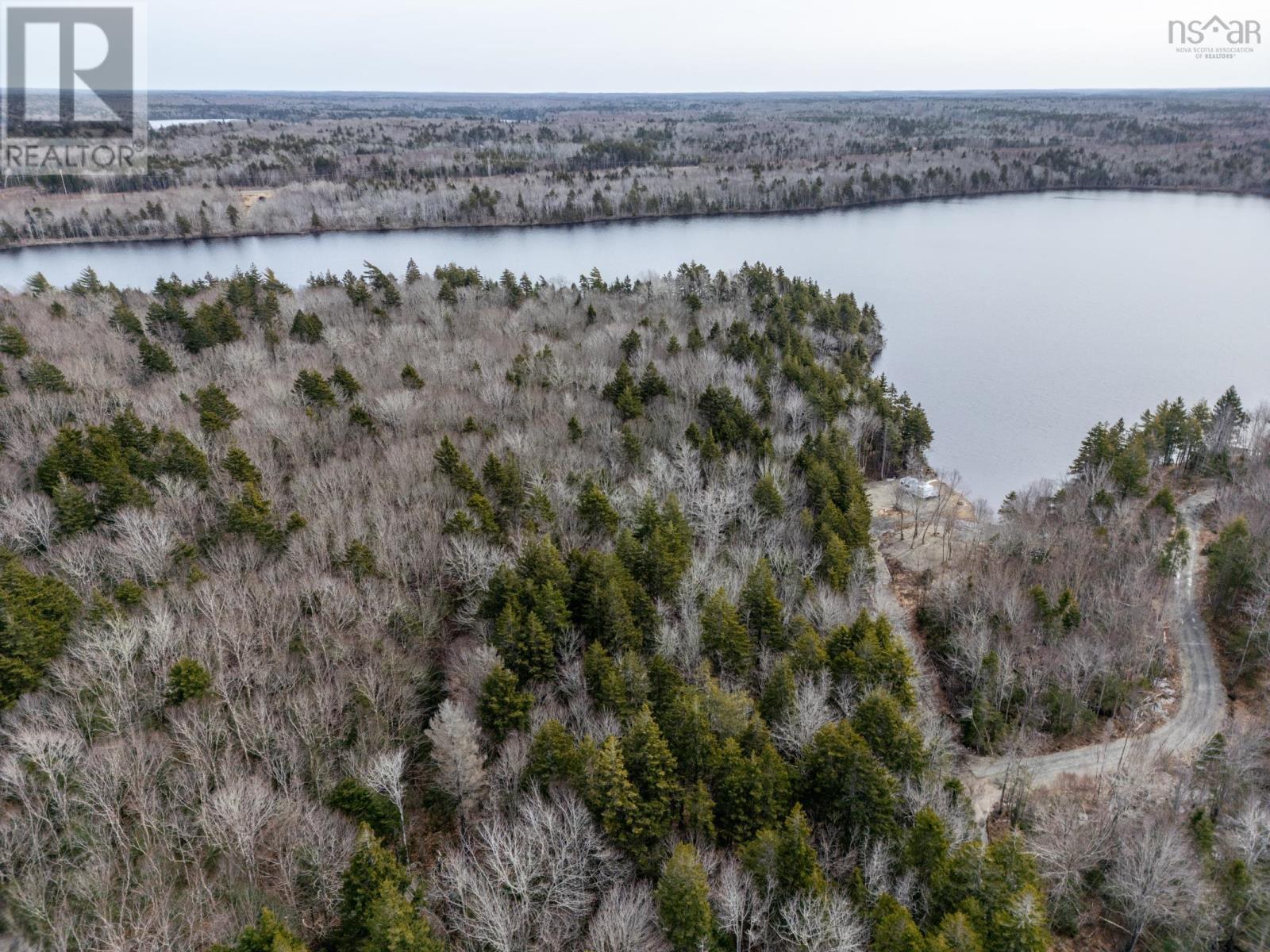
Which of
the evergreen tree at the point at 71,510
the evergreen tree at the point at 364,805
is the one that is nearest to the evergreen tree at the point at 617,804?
the evergreen tree at the point at 364,805

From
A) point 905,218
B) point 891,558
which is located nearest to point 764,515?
point 891,558

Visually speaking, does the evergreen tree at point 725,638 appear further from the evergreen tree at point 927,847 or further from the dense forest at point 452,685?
the evergreen tree at point 927,847

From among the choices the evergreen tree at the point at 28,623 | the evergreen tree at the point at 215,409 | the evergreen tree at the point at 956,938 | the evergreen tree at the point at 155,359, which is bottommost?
the evergreen tree at the point at 956,938

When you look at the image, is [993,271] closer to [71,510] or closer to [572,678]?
[572,678]

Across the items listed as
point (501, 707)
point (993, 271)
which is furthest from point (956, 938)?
point (993, 271)

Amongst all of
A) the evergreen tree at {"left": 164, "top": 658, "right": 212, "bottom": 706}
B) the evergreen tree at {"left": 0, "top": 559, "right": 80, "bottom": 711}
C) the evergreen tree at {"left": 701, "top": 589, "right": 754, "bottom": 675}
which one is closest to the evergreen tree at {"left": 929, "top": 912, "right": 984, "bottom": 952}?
the evergreen tree at {"left": 701, "top": 589, "right": 754, "bottom": 675}

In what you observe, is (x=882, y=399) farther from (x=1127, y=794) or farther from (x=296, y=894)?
(x=296, y=894)

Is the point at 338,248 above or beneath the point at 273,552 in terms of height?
above
